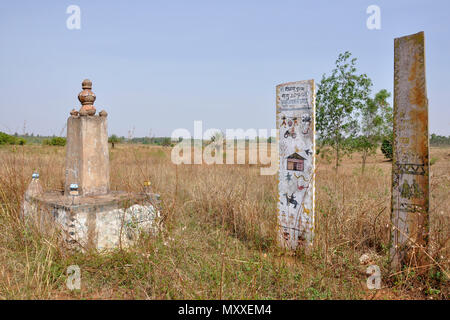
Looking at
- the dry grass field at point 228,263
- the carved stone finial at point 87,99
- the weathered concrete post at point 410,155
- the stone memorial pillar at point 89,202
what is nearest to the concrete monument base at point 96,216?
the stone memorial pillar at point 89,202

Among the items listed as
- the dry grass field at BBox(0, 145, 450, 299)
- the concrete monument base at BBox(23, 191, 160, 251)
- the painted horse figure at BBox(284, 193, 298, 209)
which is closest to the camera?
the dry grass field at BBox(0, 145, 450, 299)

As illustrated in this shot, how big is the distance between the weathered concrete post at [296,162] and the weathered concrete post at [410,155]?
96 centimetres

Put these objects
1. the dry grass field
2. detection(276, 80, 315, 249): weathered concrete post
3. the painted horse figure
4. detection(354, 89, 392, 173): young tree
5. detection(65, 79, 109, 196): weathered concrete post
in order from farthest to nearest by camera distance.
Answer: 1. detection(354, 89, 392, 173): young tree
2. detection(65, 79, 109, 196): weathered concrete post
3. the painted horse figure
4. detection(276, 80, 315, 249): weathered concrete post
5. the dry grass field

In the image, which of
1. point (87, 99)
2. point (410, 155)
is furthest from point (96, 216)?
point (410, 155)

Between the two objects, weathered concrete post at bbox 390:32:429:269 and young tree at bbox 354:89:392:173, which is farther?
young tree at bbox 354:89:392:173

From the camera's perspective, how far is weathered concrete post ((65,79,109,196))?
4348 mm

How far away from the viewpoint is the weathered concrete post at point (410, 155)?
314 centimetres

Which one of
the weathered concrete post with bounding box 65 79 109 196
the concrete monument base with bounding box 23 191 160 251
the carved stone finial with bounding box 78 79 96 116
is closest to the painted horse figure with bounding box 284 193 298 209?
the concrete monument base with bounding box 23 191 160 251

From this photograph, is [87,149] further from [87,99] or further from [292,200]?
[292,200]

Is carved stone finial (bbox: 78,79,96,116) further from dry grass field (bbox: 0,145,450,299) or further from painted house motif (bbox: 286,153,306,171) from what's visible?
painted house motif (bbox: 286,153,306,171)

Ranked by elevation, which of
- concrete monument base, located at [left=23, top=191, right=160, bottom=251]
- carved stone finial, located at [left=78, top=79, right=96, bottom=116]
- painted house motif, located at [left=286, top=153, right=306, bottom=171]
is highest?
carved stone finial, located at [left=78, top=79, right=96, bottom=116]

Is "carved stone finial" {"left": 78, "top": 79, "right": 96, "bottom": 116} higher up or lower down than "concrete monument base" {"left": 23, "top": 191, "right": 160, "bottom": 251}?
higher up
